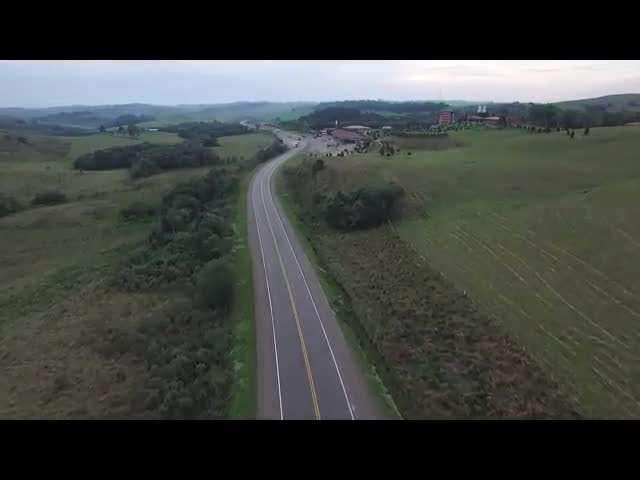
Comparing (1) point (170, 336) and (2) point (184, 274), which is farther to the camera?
(2) point (184, 274)

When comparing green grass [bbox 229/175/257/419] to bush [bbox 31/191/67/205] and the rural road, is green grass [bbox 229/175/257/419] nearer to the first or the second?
the rural road

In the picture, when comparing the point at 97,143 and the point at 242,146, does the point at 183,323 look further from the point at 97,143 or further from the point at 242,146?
the point at 97,143

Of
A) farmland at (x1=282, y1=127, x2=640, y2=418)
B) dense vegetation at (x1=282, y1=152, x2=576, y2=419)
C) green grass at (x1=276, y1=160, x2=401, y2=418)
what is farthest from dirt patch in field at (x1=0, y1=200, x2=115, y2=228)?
dense vegetation at (x1=282, y1=152, x2=576, y2=419)

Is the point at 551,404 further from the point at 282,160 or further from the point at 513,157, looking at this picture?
the point at 282,160

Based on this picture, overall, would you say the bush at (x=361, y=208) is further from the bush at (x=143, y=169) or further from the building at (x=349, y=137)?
the building at (x=349, y=137)

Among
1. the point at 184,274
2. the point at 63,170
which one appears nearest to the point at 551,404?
the point at 184,274
